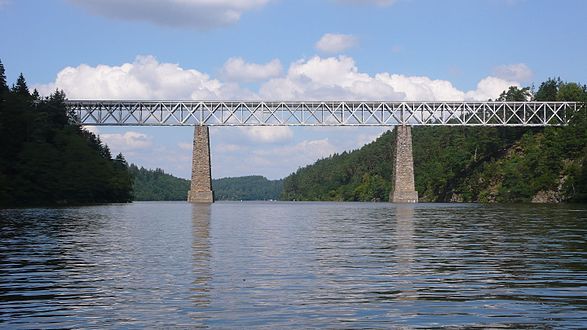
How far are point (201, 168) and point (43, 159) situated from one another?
44.1 metres

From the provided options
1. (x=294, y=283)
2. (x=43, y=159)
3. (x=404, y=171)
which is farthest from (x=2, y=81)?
(x=294, y=283)

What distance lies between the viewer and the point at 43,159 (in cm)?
9500

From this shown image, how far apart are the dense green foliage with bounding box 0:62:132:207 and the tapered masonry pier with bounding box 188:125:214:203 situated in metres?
14.0

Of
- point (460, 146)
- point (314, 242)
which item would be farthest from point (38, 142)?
point (460, 146)

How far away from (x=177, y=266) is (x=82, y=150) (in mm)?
95413

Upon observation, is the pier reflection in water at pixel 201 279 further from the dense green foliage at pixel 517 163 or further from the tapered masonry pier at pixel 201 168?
the tapered masonry pier at pixel 201 168

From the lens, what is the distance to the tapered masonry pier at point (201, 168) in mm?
136125

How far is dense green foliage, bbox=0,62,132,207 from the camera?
90.8 m

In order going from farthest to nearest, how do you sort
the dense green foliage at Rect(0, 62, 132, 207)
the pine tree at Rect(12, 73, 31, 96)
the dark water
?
the pine tree at Rect(12, 73, 31, 96)
the dense green foliage at Rect(0, 62, 132, 207)
the dark water

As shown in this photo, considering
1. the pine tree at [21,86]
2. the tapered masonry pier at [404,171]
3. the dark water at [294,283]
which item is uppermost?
the pine tree at [21,86]

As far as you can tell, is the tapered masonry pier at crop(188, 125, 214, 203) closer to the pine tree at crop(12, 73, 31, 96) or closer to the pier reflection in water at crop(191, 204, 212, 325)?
the pine tree at crop(12, 73, 31, 96)

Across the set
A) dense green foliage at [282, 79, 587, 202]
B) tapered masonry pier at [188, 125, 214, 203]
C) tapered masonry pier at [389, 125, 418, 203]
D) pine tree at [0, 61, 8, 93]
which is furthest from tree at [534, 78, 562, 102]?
pine tree at [0, 61, 8, 93]

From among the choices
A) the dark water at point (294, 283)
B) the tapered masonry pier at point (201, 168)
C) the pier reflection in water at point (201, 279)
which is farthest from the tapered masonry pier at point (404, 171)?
the pier reflection in water at point (201, 279)

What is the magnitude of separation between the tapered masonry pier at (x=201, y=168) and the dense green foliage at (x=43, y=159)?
1401 cm
